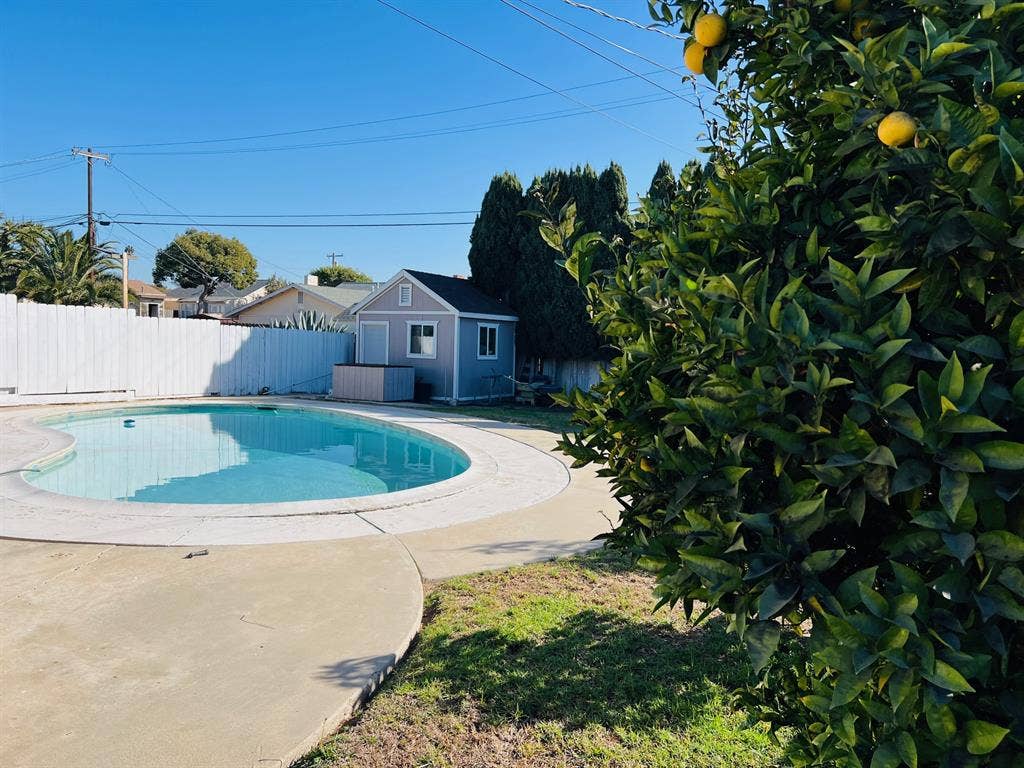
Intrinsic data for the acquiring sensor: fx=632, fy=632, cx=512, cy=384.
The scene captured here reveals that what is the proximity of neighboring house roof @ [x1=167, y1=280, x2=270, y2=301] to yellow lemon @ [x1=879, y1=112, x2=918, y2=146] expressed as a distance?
5519cm

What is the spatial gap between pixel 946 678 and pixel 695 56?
1653mm

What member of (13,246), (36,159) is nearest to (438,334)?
(13,246)

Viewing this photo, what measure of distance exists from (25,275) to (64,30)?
10.3 m

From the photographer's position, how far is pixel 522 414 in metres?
17.7

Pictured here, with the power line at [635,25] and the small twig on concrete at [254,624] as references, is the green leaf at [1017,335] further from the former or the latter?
the small twig on concrete at [254,624]

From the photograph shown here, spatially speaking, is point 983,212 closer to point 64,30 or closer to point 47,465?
point 47,465

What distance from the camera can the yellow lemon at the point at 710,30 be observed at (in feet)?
5.74

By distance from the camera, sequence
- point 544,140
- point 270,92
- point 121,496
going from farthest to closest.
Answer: point 270,92, point 544,140, point 121,496

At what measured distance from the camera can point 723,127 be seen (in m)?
2.37

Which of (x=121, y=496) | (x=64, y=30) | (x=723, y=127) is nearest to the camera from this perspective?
(x=723, y=127)

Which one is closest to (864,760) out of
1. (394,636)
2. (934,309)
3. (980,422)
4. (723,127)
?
(980,422)

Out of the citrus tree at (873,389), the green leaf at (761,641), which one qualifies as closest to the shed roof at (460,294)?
the citrus tree at (873,389)

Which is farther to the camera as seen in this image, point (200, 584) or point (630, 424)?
point (200, 584)

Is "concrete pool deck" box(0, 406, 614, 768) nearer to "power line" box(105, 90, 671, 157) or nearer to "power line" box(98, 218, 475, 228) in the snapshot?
"power line" box(105, 90, 671, 157)
